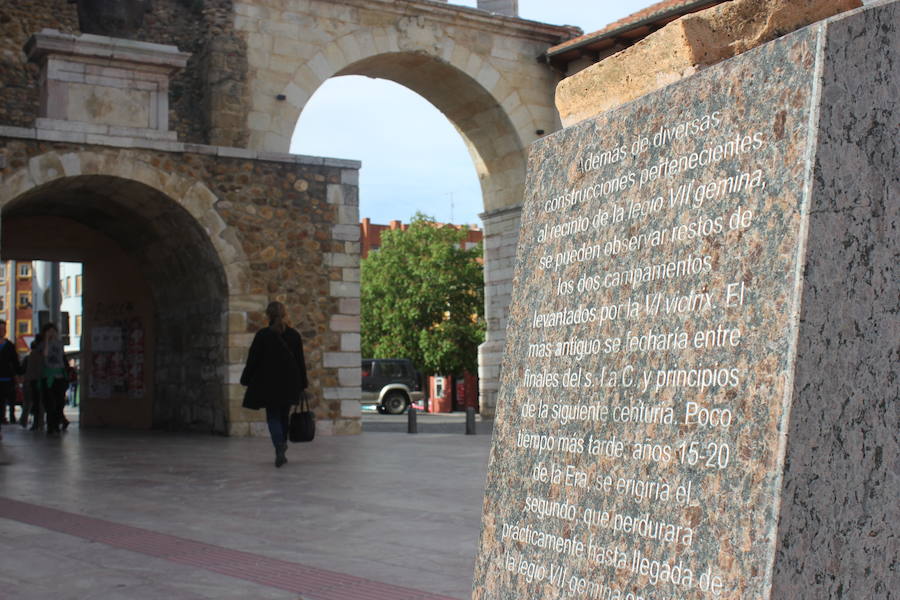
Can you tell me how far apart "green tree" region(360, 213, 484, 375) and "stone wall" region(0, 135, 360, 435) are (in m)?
24.5

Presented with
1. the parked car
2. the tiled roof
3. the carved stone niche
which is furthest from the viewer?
the parked car

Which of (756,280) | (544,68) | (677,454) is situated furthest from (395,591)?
(544,68)

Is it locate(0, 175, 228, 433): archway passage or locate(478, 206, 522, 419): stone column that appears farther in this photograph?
locate(478, 206, 522, 419): stone column

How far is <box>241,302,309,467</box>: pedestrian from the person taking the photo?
1020 centimetres

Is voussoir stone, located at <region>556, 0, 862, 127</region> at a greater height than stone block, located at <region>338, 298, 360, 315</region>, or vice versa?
voussoir stone, located at <region>556, 0, 862, 127</region>

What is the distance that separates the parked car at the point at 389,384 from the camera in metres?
32.0

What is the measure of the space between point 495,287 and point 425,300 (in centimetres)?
2058

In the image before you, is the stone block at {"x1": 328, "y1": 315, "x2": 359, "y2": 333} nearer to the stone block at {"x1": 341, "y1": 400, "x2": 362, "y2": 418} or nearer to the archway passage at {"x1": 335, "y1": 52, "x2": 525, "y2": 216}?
the stone block at {"x1": 341, "y1": 400, "x2": 362, "y2": 418}

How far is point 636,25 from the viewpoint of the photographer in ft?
58.6

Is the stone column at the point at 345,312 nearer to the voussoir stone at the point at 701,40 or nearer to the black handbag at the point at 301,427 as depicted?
the black handbag at the point at 301,427

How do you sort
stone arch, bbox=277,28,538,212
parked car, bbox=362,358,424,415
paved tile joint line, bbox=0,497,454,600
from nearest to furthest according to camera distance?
1. paved tile joint line, bbox=0,497,454,600
2. stone arch, bbox=277,28,538,212
3. parked car, bbox=362,358,424,415

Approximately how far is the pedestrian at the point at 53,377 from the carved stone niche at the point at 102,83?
3.10 m

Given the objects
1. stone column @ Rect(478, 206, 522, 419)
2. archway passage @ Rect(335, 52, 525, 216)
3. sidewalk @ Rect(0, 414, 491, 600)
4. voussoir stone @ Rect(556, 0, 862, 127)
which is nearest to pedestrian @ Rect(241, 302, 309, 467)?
sidewalk @ Rect(0, 414, 491, 600)

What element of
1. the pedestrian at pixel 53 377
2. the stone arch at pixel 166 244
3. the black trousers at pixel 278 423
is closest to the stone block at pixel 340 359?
the stone arch at pixel 166 244
